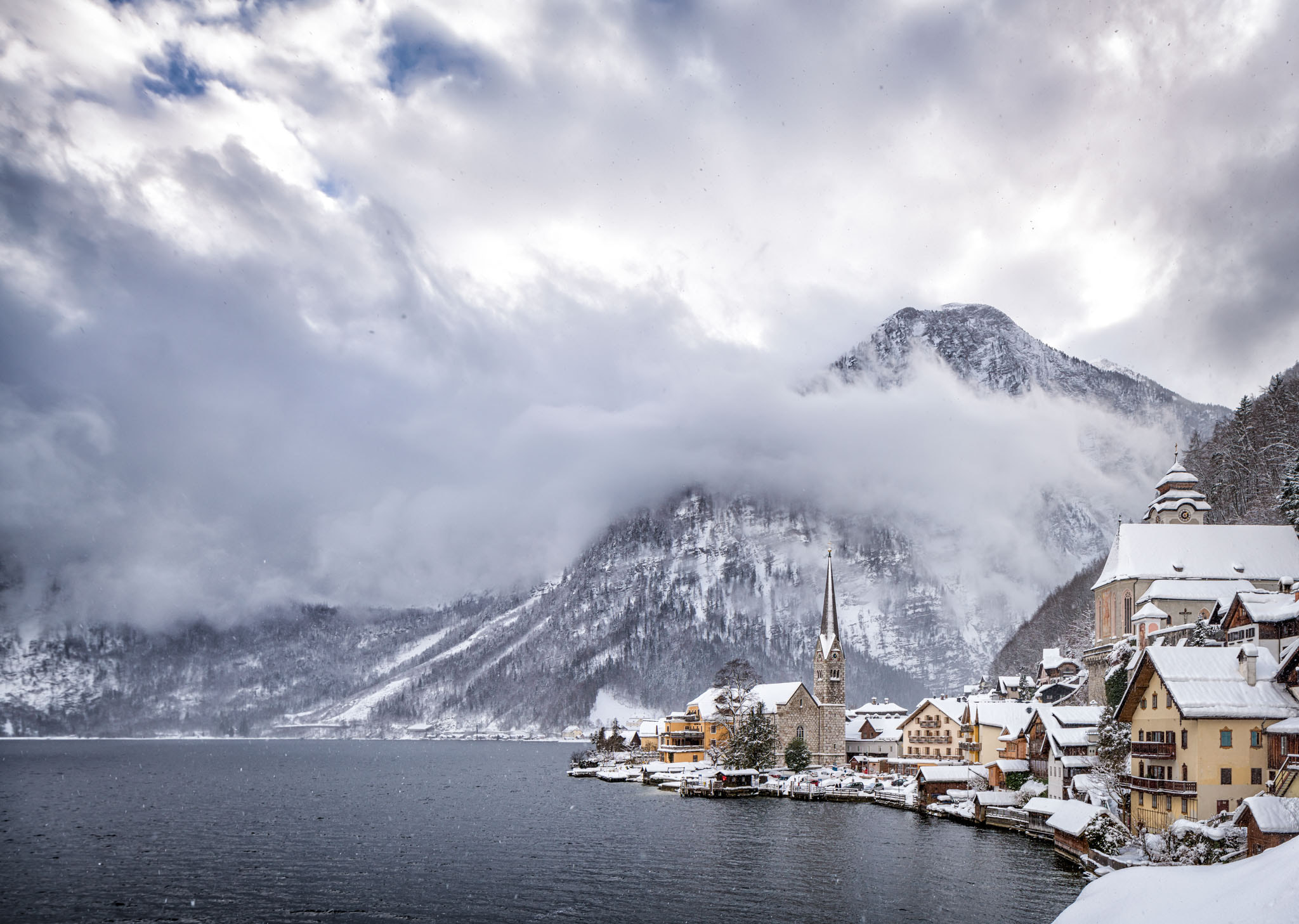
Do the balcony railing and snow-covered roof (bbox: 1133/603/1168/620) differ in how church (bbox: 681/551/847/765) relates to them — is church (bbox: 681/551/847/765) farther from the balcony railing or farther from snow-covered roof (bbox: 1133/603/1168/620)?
the balcony railing

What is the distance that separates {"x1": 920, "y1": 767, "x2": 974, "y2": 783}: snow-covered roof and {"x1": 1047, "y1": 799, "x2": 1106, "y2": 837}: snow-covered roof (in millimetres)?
33928

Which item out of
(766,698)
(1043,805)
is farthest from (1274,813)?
(766,698)

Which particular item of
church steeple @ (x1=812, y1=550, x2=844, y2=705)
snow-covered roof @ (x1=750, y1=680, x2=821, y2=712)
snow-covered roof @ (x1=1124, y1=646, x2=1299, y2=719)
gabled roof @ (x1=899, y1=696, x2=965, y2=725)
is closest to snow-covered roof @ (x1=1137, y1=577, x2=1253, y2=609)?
snow-covered roof @ (x1=1124, y1=646, x2=1299, y2=719)

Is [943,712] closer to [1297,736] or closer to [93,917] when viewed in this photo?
[1297,736]

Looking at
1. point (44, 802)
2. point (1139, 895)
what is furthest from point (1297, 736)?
point (44, 802)

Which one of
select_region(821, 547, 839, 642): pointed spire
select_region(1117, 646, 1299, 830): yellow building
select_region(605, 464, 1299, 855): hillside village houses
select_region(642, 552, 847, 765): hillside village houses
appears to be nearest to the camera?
select_region(1117, 646, 1299, 830): yellow building

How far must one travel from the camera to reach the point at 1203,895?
29062mm

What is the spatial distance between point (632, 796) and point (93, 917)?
81185 millimetres

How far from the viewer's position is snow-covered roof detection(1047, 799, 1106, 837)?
67188 mm

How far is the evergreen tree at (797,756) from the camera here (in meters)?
148

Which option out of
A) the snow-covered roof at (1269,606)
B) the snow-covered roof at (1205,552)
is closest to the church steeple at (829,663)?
the snow-covered roof at (1205,552)

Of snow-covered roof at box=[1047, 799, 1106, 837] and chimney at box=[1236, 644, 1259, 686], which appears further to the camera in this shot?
snow-covered roof at box=[1047, 799, 1106, 837]

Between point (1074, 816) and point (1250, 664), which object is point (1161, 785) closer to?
point (1250, 664)

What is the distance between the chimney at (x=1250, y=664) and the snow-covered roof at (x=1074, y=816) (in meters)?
14.9
